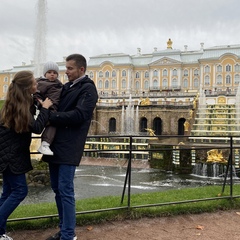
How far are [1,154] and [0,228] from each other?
2.92 ft

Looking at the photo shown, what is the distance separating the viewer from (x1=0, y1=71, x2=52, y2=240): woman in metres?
3.18

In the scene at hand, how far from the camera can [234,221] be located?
14.7 feet

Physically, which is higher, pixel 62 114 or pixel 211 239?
pixel 62 114

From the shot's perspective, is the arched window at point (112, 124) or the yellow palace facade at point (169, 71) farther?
the yellow palace facade at point (169, 71)

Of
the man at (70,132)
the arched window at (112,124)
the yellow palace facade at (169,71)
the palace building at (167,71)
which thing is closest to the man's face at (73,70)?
the man at (70,132)

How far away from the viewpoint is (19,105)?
3.20m

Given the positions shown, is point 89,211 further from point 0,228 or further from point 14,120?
point 14,120

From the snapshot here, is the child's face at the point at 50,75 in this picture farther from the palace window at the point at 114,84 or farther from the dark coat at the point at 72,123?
the palace window at the point at 114,84

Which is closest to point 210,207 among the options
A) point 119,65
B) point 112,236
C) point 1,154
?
point 112,236

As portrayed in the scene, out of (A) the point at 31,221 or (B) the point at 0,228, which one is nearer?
(B) the point at 0,228

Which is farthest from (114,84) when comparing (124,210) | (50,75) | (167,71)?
(50,75)

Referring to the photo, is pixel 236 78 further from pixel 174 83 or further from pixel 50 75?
pixel 50 75

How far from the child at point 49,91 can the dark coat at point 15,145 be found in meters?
0.11

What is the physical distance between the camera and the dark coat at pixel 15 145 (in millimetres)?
3189
